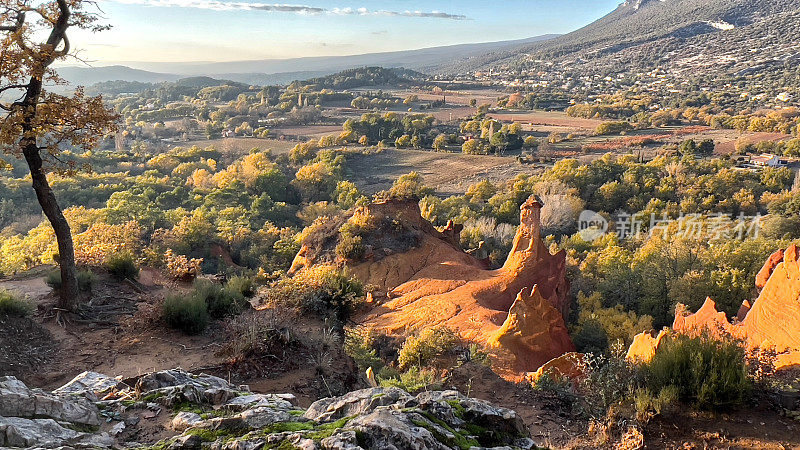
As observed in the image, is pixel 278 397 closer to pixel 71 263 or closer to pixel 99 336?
pixel 99 336

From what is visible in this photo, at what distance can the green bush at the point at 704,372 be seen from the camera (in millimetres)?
5234

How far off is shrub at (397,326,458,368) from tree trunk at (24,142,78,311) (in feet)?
19.4

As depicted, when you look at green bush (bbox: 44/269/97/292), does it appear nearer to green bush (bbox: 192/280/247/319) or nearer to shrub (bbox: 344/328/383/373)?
green bush (bbox: 192/280/247/319)

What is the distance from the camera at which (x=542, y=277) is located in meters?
14.9

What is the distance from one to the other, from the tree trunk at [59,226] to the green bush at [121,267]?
2.11 m

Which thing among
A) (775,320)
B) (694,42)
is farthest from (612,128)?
(694,42)

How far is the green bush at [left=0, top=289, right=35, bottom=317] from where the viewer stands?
25.9 feet

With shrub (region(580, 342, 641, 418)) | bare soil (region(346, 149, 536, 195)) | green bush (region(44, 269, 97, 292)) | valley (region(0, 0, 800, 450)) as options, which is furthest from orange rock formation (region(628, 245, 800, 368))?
bare soil (region(346, 149, 536, 195))

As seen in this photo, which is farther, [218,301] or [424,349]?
[424,349]

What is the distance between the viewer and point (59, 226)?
841 centimetres

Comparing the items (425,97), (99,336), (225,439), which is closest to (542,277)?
(99,336)

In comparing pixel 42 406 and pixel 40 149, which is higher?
pixel 40 149

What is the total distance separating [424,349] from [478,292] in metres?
4.41

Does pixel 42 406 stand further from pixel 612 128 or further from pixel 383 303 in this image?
pixel 612 128
